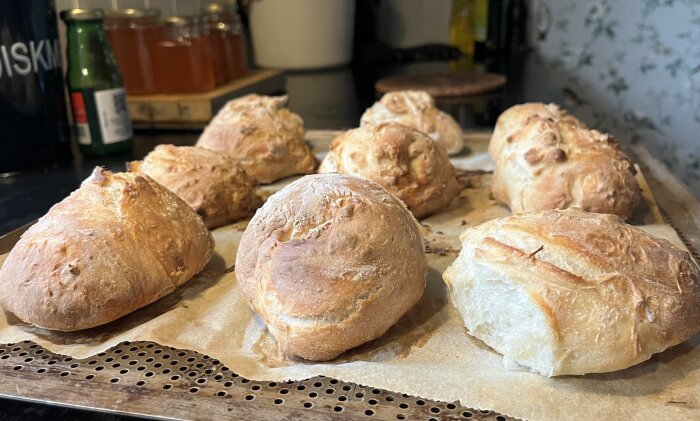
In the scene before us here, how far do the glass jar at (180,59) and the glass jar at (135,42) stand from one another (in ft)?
0.11

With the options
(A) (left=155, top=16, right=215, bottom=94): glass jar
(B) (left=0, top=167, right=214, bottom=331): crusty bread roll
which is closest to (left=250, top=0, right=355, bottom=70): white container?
(A) (left=155, top=16, right=215, bottom=94): glass jar

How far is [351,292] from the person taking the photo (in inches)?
40.1

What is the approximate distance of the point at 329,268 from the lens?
103cm

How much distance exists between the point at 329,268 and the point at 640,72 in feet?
8.84

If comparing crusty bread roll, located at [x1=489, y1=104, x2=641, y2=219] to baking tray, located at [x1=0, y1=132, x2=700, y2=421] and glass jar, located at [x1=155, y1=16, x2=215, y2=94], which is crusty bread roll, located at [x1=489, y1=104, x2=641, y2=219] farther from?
glass jar, located at [x1=155, y1=16, x2=215, y2=94]

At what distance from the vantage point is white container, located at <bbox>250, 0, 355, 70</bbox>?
3625 millimetres

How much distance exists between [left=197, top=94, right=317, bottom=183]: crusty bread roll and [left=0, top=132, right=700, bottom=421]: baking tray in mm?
917

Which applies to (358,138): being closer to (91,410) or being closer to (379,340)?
(379,340)

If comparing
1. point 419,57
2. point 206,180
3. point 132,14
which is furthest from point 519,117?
point 419,57

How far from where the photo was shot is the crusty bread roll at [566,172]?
1.43 metres

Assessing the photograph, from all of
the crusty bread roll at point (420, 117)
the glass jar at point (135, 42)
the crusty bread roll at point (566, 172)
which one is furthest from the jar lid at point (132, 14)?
the crusty bread roll at point (566, 172)

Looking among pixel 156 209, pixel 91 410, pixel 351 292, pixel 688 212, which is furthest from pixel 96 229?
pixel 688 212

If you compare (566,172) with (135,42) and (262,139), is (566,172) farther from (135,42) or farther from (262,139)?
(135,42)

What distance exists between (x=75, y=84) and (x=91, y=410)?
4.92ft
